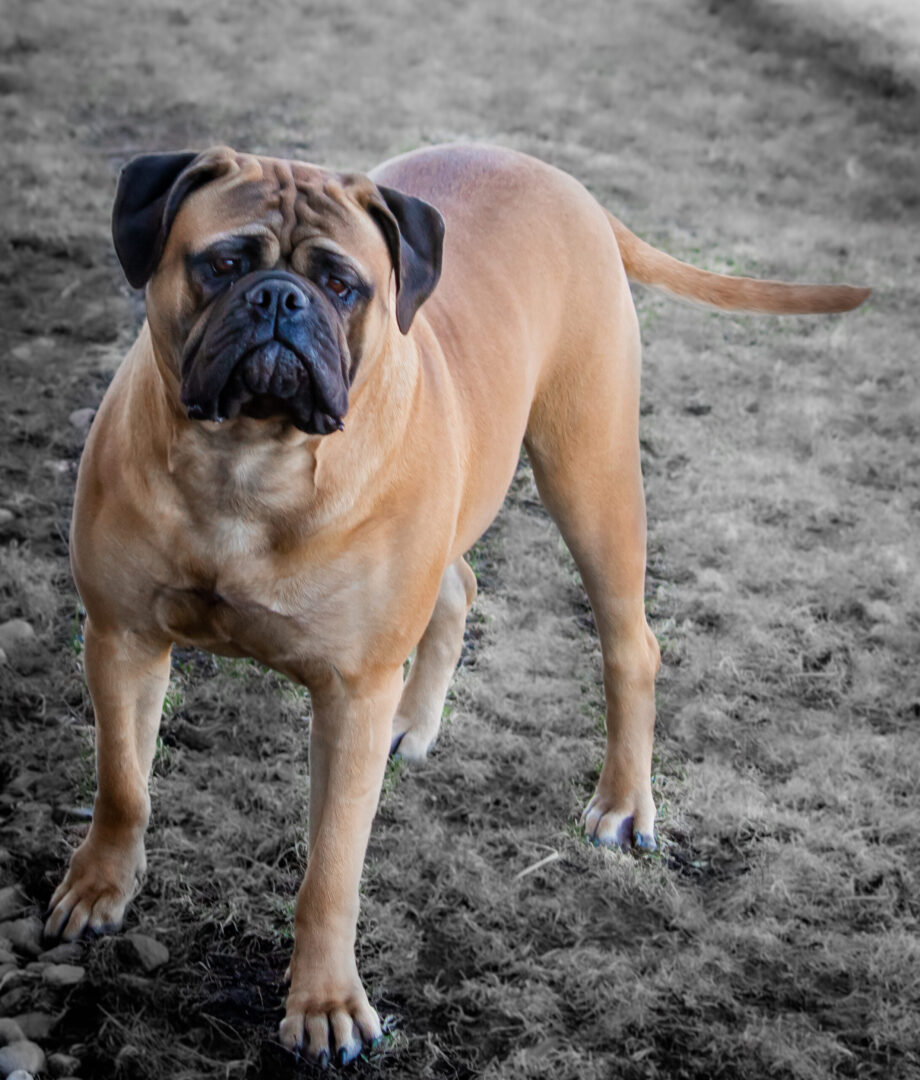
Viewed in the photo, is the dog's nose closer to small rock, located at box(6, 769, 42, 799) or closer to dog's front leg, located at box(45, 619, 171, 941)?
dog's front leg, located at box(45, 619, 171, 941)

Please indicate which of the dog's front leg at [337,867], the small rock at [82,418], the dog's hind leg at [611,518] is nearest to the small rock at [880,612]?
the dog's hind leg at [611,518]

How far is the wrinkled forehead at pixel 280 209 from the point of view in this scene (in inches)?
87.9

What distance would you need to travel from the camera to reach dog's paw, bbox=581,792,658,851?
323cm

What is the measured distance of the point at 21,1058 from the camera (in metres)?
2.36

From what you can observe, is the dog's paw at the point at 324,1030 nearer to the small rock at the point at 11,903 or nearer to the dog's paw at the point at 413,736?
the small rock at the point at 11,903

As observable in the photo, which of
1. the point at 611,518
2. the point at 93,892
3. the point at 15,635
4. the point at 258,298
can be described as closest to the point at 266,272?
the point at 258,298

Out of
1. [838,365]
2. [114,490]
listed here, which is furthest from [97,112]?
[114,490]

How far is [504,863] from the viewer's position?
3139mm

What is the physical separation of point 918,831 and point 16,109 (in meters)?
7.12

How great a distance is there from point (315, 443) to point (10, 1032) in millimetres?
1254

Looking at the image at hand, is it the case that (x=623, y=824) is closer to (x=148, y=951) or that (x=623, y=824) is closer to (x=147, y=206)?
(x=148, y=951)

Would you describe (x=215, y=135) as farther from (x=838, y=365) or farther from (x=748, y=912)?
(x=748, y=912)

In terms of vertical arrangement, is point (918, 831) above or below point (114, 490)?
below

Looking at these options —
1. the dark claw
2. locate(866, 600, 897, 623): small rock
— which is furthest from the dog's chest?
locate(866, 600, 897, 623): small rock
